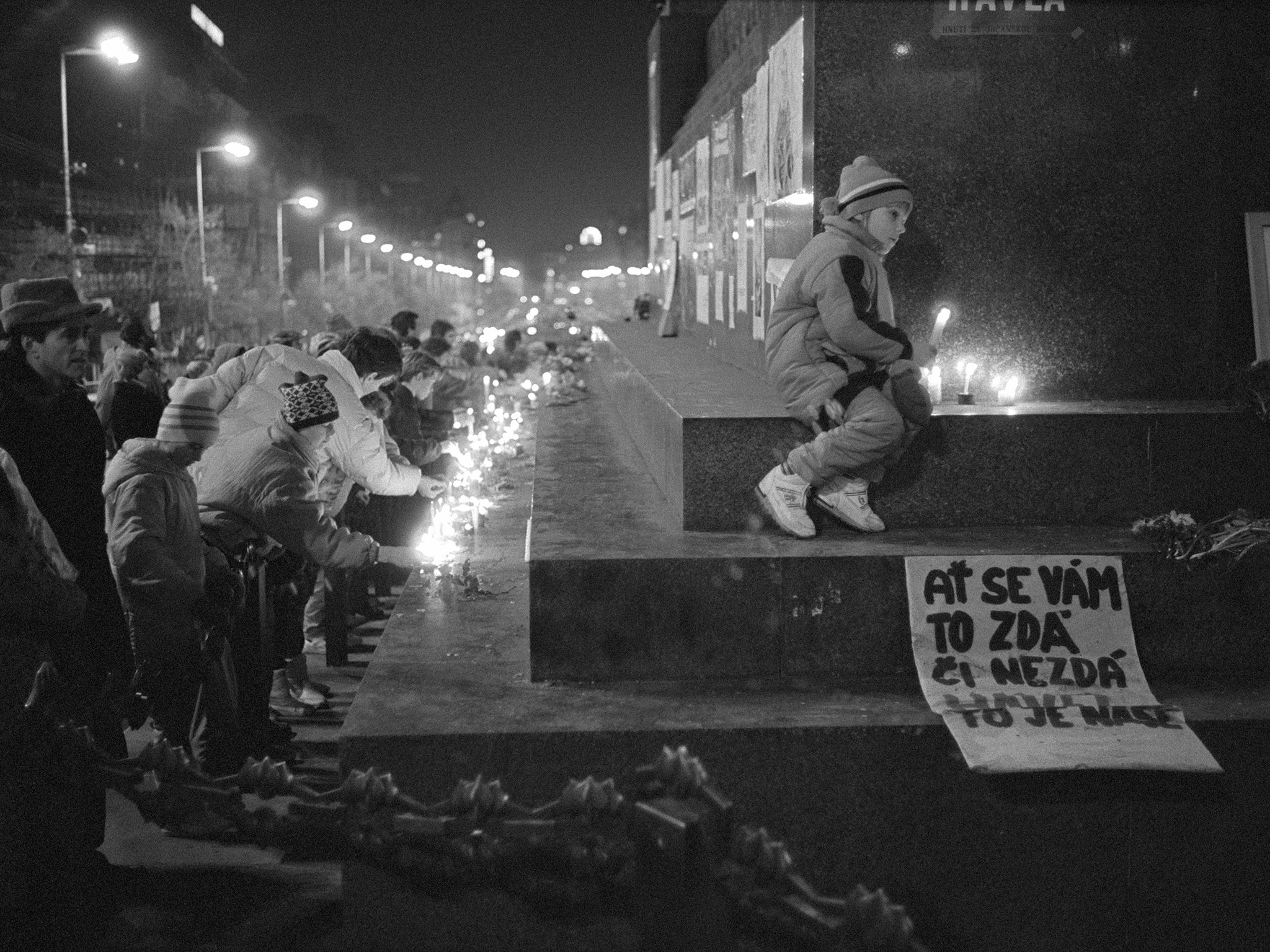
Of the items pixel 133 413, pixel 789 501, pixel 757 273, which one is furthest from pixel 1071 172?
pixel 133 413

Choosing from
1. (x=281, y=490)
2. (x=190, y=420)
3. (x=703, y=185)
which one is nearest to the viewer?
(x=190, y=420)

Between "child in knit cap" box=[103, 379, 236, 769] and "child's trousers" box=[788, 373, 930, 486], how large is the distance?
266cm

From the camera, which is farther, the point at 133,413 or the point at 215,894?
the point at 133,413

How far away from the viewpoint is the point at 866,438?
6.30 meters

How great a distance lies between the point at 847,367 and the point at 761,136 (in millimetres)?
3757

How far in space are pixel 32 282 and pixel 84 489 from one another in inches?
34.7

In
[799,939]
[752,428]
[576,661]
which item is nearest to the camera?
[799,939]

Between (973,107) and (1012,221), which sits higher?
(973,107)

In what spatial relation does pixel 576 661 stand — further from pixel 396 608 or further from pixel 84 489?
pixel 84 489

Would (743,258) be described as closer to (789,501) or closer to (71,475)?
(789,501)

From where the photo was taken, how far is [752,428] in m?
6.62

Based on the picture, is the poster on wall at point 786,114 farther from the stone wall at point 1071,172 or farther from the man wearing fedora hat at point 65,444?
the man wearing fedora hat at point 65,444

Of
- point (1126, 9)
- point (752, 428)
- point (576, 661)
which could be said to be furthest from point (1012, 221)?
point (576, 661)

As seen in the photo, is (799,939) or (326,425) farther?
(326,425)
